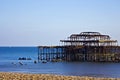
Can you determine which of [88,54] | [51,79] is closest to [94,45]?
[88,54]

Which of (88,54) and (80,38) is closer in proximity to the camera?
(88,54)

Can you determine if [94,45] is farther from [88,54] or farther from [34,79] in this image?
[34,79]

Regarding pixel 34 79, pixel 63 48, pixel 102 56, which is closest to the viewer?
pixel 34 79

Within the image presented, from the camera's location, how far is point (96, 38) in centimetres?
10931

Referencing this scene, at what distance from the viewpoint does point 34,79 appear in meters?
30.0

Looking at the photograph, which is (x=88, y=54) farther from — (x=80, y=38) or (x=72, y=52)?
(x=80, y=38)

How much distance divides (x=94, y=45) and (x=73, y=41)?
7.43 meters

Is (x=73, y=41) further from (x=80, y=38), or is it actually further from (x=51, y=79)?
(x=51, y=79)

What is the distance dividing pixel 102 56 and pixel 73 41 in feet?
37.2

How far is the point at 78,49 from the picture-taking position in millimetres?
100812

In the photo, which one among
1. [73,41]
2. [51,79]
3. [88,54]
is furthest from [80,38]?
[51,79]

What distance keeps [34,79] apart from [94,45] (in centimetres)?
7083

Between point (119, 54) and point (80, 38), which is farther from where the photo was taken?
point (80, 38)

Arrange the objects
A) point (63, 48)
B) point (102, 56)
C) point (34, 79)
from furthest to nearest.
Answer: point (63, 48)
point (102, 56)
point (34, 79)
